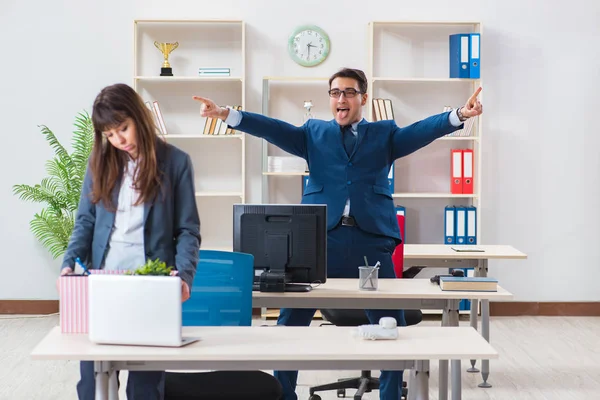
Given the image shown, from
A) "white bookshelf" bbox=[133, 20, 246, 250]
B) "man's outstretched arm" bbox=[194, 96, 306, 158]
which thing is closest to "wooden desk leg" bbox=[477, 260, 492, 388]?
"man's outstretched arm" bbox=[194, 96, 306, 158]

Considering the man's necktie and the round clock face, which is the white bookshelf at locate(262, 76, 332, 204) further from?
the man's necktie

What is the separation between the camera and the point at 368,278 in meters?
3.68

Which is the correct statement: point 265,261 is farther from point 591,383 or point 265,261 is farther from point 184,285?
point 591,383

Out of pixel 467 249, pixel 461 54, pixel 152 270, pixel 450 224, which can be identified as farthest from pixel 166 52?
pixel 152 270

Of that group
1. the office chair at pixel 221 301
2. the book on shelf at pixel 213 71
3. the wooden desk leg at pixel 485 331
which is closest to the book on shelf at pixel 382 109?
the book on shelf at pixel 213 71

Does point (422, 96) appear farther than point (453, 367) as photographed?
Yes

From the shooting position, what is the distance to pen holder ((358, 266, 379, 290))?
3.66 metres

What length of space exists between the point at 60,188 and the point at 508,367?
12.1 feet

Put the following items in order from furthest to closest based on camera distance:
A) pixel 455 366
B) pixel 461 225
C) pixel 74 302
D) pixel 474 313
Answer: pixel 461 225
pixel 474 313
pixel 455 366
pixel 74 302

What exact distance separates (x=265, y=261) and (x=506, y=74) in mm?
3813

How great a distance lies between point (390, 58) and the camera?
6859mm

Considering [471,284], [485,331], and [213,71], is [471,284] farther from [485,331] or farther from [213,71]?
[213,71]

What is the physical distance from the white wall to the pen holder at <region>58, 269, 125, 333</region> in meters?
4.27

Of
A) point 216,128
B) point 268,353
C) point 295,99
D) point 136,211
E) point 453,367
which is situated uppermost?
point 295,99
